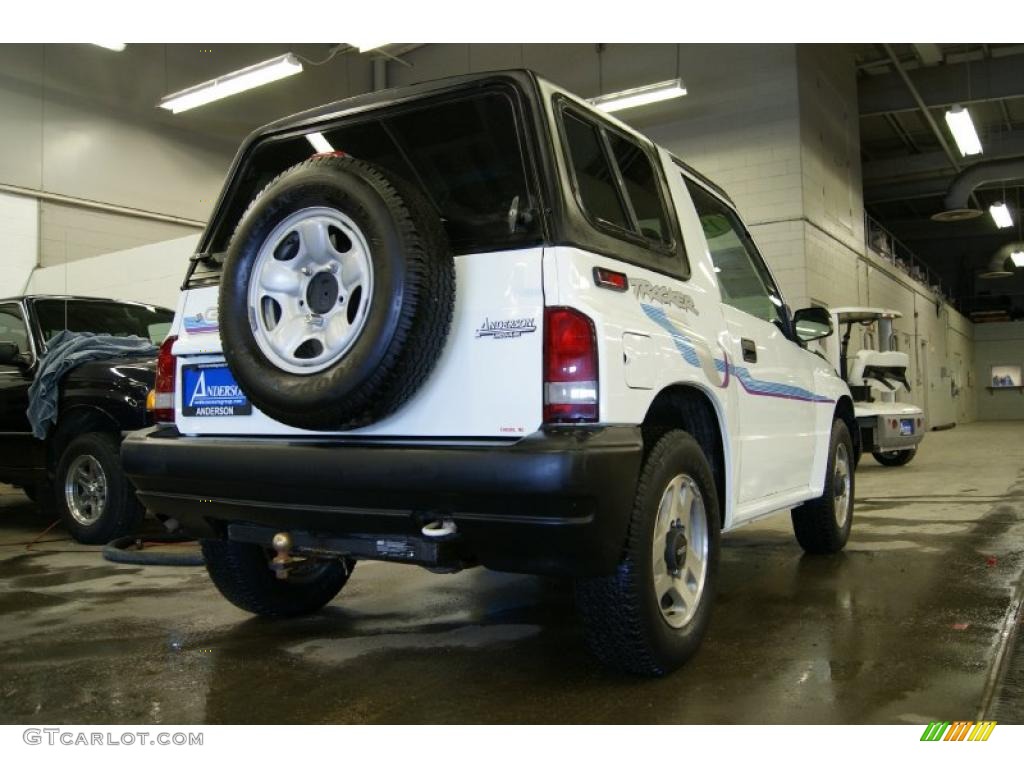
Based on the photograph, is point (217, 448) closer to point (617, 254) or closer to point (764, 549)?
point (617, 254)

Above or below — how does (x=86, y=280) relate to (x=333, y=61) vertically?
below

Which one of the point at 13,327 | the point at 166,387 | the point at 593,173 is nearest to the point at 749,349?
the point at 593,173

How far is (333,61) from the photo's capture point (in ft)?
50.8

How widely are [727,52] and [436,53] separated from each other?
218 inches

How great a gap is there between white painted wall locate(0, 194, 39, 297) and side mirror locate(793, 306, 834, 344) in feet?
36.9

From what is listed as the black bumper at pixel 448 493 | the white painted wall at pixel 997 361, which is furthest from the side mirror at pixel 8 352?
the white painted wall at pixel 997 361

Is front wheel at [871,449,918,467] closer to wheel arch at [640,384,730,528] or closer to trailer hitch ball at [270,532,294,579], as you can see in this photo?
wheel arch at [640,384,730,528]

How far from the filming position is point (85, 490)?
17.7ft

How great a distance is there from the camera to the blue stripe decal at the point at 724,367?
2588mm

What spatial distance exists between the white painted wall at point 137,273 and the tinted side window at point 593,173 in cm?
805

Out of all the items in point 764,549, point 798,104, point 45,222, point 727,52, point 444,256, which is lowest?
point 764,549

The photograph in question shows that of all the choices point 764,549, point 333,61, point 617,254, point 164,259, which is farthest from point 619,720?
point 333,61

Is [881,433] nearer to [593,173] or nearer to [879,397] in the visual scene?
[879,397]

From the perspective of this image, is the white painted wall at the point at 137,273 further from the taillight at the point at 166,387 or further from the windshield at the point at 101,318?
the taillight at the point at 166,387
